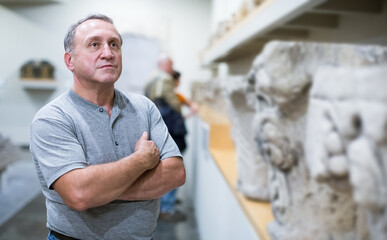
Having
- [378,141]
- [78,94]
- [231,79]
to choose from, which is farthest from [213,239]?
[378,141]

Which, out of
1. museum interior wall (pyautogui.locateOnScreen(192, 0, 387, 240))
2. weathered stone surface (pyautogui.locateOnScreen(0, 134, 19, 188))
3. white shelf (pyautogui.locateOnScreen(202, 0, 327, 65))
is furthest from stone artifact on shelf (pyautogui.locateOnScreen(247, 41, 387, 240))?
weathered stone surface (pyautogui.locateOnScreen(0, 134, 19, 188))

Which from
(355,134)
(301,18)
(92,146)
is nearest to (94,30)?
(92,146)

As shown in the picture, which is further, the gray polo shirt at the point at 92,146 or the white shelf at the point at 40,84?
the white shelf at the point at 40,84

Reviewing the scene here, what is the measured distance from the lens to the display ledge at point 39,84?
959 mm

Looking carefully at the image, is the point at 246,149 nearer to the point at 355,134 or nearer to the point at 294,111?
the point at 294,111

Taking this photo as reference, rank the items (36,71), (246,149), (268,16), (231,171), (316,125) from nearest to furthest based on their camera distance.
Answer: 1. (316,125)
2. (36,71)
3. (268,16)
4. (246,149)
5. (231,171)

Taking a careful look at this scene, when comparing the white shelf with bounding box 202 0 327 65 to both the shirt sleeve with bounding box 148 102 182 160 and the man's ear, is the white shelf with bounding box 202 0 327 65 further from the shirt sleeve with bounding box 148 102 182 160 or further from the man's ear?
the man's ear

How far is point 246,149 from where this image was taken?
1.72m

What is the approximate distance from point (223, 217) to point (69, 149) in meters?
1.44

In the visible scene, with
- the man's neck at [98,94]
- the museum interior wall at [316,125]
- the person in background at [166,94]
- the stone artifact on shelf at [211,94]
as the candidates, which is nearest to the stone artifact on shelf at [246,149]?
the museum interior wall at [316,125]

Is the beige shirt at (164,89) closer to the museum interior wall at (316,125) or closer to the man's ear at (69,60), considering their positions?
the museum interior wall at (316,125)

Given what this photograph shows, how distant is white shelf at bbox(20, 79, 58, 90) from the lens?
96 centimetres

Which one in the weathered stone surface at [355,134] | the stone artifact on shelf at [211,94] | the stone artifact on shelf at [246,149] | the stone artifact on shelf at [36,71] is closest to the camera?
the weathered stone surface at [355,134]

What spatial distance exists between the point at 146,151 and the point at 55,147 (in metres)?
0.20
